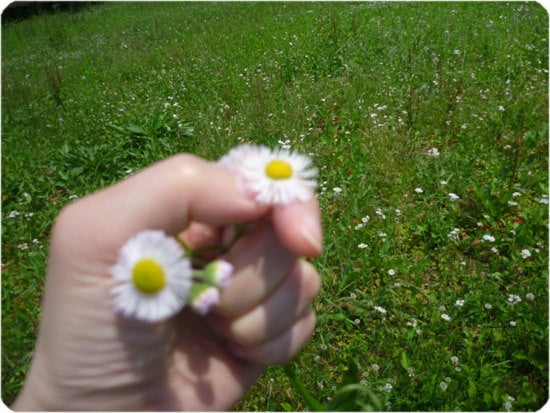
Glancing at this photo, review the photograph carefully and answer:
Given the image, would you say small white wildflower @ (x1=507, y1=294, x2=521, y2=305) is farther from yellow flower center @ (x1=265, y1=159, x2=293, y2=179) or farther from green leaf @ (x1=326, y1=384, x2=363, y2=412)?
yellow flower center @ (x1=265, y1=159, x2=293, y2=179)

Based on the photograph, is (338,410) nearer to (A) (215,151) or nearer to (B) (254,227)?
(B) (254,227)

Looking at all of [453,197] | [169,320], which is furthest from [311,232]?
[453,197]

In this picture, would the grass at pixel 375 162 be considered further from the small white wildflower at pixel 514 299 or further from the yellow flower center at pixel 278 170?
the yellow flower center at pixel 278 170

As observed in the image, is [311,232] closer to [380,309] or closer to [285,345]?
[285,345]

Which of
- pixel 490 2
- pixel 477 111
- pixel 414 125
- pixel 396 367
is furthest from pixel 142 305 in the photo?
pixel 490 2

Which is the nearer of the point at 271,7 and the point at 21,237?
the point at 21,237

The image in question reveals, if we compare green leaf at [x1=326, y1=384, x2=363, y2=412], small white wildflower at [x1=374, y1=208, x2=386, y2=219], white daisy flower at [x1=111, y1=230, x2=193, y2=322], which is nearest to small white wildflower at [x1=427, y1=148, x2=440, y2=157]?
small white wildflower at [x1=374, y1=208, x2=386, y2=219]
